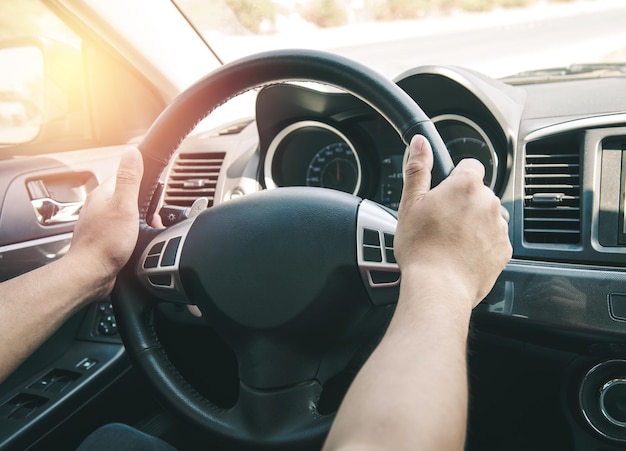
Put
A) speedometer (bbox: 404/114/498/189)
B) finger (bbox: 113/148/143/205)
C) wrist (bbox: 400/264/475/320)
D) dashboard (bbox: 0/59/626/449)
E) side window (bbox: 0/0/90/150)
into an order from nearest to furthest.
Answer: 1. wrist (bbox: 400/264/475/320)
2. finger (bbox: 113/148/143/205)
3. dashboard (bbox: 0/59/626/449)
4. speedometer (bbox: 404/114/498/189)
5. side window (bbox: 0/0/90/150)

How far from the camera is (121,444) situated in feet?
4.62

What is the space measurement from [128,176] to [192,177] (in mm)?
1204

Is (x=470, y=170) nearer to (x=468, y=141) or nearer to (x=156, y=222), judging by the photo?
(x=156, y=222)

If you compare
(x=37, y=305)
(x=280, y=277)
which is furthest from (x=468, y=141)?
(x=37, y=305)

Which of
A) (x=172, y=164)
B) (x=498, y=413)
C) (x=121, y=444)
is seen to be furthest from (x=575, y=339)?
(x=172, y=164)

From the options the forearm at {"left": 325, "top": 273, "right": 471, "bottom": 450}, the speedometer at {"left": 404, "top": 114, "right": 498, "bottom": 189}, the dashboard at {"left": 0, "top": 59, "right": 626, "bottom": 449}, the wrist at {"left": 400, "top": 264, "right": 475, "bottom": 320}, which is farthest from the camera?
→ the speedometer at {"left": 404, "top": 114, "right": 498, "bottom": 189}

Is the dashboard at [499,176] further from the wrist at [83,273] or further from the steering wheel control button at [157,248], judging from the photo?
the wrist at [83,273]

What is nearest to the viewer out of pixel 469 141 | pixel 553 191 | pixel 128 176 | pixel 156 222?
pixel 128 176

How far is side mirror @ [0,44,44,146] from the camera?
2619 mm

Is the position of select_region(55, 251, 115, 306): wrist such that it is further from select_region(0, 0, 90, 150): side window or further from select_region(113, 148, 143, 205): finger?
select_region(0, 0, 90, 150): side window

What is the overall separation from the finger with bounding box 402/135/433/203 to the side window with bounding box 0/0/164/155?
193 cm

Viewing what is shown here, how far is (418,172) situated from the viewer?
43.9 inches

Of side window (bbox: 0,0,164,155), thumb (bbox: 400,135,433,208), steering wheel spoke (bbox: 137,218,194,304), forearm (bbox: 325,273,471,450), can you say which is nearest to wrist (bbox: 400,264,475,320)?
forearm (bbox: 325,273,471,450)

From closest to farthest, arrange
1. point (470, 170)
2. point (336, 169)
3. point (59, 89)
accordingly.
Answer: point (470, 170) → point (336, 169) → point (59, 89)
